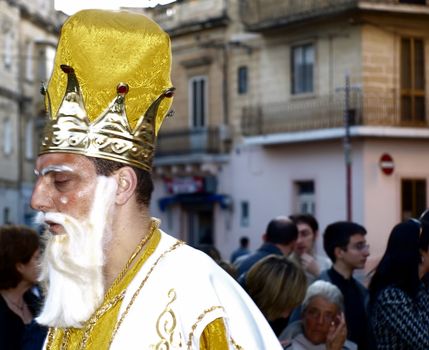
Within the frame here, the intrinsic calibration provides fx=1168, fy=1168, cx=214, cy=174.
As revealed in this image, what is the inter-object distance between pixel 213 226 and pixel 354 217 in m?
5.57

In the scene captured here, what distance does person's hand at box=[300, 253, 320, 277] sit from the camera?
8867 millimetres

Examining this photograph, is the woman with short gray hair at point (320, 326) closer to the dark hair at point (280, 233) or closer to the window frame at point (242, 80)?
the dark hair at point (280, 233)

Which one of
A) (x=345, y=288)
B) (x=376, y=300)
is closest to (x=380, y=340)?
(x=376, y=300)

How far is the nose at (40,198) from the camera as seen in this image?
3256 mm

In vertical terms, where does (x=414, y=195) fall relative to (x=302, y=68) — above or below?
below

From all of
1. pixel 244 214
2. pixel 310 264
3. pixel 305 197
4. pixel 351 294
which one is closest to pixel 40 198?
pixel 351 294

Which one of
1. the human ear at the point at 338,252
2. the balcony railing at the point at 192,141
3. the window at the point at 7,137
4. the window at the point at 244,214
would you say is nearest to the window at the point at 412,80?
the window at the point at 244,214

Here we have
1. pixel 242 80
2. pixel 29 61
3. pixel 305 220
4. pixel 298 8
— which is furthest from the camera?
pixel 29 61

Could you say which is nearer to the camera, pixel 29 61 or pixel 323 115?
pixel 323 115

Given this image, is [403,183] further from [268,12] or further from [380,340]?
[380,340]

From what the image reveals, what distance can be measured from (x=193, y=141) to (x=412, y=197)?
7070 millimetres

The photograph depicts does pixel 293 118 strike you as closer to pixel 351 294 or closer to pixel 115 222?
pixel 351 294

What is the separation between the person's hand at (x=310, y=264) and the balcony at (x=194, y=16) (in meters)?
20.5

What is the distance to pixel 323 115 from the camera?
26141 mm
